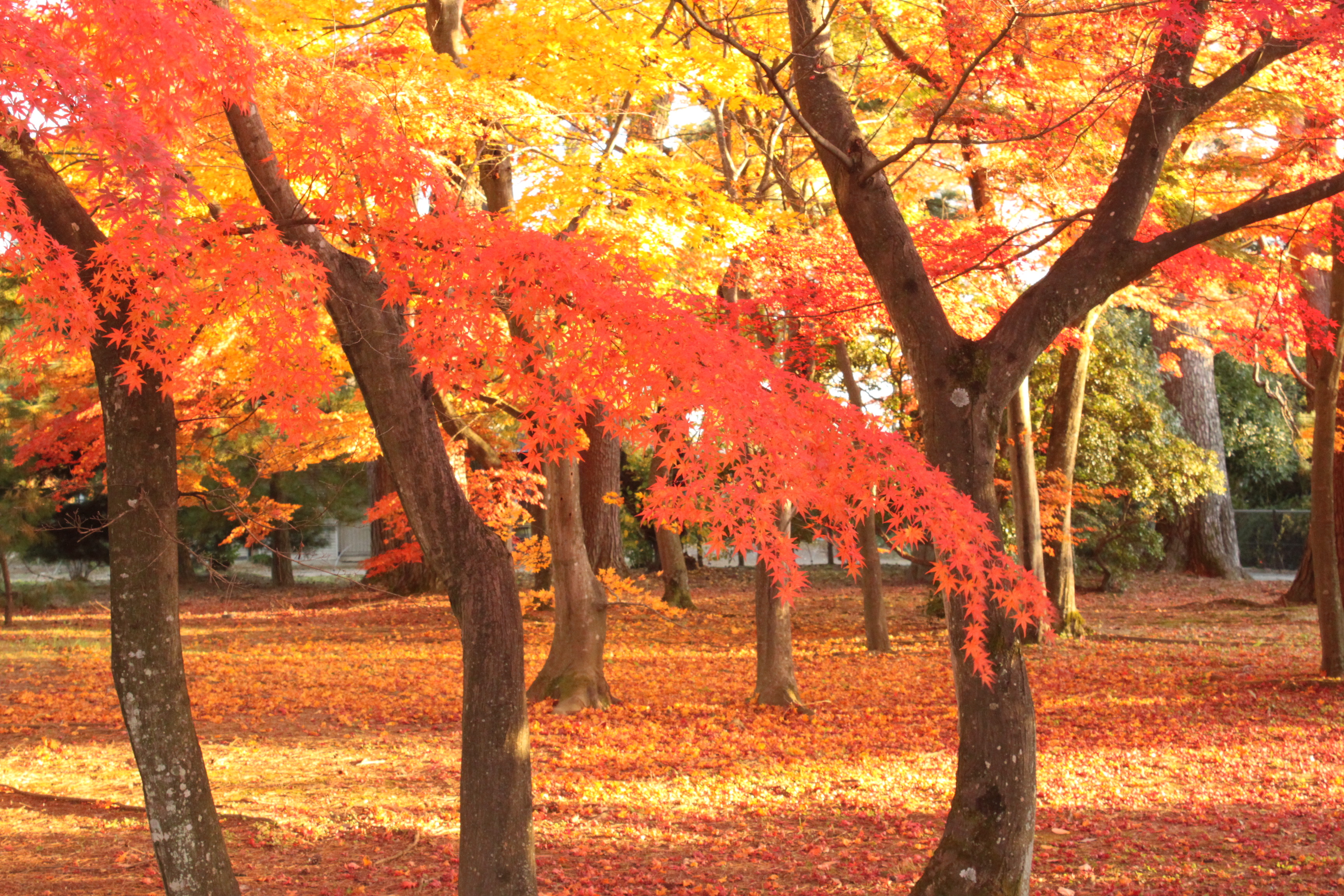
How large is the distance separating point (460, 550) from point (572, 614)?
5.22 meters

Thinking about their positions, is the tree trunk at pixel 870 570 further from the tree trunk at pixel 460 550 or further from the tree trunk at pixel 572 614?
the tree trunk at pixel 460 550

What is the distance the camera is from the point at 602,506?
17031 millimetres

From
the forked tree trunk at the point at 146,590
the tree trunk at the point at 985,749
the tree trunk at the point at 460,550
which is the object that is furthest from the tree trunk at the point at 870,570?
the forked tree trunk at the point at 146,590

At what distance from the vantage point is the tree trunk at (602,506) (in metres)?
16.2

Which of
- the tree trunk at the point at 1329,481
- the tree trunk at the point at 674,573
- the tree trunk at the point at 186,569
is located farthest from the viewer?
the tree trunk at the point at 186,569

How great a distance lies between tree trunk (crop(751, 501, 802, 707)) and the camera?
30.9 ft

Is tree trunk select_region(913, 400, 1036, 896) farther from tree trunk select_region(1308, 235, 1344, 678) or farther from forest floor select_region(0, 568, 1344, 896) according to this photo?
tree trunk select_region(1308, 235, 1344, 678)

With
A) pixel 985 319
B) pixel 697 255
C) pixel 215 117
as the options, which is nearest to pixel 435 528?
pixel 215 117

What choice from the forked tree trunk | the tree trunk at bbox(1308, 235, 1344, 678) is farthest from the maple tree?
the tree trunk at bbox(1308, 235, 1344, 678)

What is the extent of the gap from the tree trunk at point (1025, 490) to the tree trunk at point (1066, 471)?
1.34 metres

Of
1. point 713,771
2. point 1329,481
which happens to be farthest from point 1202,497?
point 713,771

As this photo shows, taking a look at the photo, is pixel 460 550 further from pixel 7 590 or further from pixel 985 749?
pixel 7 590

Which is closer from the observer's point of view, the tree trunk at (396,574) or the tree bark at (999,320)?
the tree bark at (999,320)

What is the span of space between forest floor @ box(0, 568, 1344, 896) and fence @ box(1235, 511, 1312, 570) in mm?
12763
